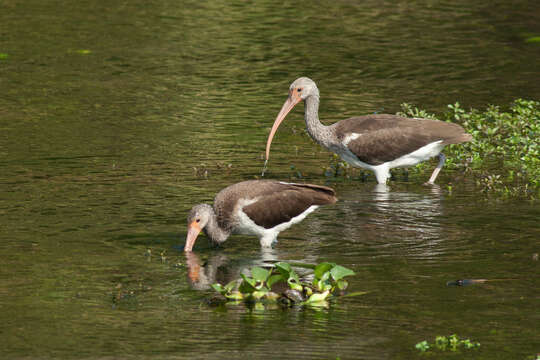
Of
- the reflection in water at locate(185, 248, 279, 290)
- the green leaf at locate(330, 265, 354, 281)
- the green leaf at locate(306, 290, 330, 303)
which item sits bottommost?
the reflection in water at locate(185, 248, 279, 290)

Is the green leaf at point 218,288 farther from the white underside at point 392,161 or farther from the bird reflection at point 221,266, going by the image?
the white underside at point 392,161

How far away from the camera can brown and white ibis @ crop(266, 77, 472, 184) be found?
13680 millimetres

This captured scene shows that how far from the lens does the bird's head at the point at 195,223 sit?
420 inches

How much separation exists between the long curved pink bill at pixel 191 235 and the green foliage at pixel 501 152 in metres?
4.46

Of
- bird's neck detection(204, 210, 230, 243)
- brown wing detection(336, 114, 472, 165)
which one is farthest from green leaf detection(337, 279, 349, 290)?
brown wing detection(336, 114, 472, 165)

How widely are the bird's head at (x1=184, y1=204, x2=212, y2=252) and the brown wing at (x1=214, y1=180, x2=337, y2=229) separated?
19cm

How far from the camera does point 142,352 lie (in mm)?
7676

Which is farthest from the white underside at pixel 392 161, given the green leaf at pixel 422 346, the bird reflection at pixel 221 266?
the green leaf at pixel 422 346

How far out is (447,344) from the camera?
25.7ft

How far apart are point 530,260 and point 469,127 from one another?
6.40 m

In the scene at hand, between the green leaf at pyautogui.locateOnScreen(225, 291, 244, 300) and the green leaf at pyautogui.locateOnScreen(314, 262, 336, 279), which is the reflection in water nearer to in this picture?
the green leaf at pyautogui.locateOnScreen(225, 291, 244, 300)

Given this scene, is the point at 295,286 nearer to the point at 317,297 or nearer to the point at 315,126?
the point at 317,297

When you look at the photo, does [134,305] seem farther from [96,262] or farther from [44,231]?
[44,231]

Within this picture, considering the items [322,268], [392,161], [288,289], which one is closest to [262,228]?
[288,289]
